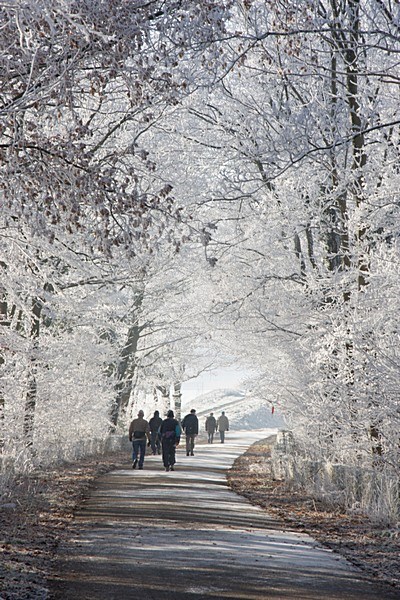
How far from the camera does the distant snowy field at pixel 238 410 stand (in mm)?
77688

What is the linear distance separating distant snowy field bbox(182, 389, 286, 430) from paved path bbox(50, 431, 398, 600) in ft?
194

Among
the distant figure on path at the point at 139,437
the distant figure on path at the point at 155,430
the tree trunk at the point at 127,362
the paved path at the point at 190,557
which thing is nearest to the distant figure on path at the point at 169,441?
the distant figure on path at the point at 139,437

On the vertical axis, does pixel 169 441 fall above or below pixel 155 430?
below

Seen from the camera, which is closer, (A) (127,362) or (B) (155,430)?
(B) (155,430)

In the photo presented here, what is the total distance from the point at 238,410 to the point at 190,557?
73.6 m

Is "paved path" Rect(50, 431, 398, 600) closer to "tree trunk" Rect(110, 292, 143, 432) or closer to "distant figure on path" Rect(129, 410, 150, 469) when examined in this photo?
"distant figure on path" Rect(129, 410, 150, 469)

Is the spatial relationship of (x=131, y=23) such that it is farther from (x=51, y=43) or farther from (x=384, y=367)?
(x=384, y=367)

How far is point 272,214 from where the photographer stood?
59.0ft

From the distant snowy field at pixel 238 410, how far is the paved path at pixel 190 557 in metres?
59.3

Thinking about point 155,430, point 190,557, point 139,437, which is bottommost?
point 190,557

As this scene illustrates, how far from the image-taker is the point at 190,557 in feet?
29.0

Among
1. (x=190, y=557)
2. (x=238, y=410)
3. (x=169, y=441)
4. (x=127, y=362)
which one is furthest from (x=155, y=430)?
(x=238, y=410)

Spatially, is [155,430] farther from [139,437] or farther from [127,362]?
[139,437]

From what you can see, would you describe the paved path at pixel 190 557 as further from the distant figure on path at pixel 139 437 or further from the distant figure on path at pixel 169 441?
the distant figure on path at pixel 139 437
